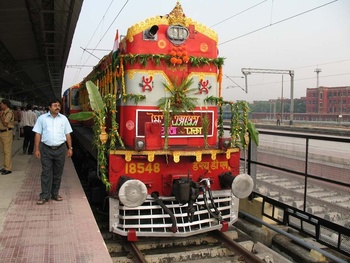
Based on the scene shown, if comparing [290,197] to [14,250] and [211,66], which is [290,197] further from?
[14,250]

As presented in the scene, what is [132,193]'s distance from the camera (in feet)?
16.0

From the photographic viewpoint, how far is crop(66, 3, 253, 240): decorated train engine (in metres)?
5.27

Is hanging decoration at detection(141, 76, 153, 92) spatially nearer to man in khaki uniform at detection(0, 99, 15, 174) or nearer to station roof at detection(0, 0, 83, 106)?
man in khaki uniform at detection(0, 99, 15, 174)

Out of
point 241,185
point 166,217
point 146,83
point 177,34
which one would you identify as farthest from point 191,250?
point 177,34

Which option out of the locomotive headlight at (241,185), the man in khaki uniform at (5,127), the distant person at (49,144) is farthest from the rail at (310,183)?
the man in khaki uniform at (5,127)

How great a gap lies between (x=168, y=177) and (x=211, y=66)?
2.13m

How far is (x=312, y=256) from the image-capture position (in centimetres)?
516

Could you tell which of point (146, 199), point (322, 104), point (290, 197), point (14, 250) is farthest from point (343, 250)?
point (322, 104)

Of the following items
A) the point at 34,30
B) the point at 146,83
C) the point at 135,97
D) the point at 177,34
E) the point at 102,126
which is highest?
the point at 34,30

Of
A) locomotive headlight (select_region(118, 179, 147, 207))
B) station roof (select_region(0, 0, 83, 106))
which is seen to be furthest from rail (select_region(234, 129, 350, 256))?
station roof (select_region(0, 0, 83, 106))

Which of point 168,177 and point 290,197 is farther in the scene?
point 290,197

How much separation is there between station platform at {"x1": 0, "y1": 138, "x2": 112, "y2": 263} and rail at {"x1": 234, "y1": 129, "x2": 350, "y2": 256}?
2.96 metres

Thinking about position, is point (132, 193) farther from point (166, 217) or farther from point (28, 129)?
point (28, 129)

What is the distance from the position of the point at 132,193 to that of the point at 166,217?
0.74m
